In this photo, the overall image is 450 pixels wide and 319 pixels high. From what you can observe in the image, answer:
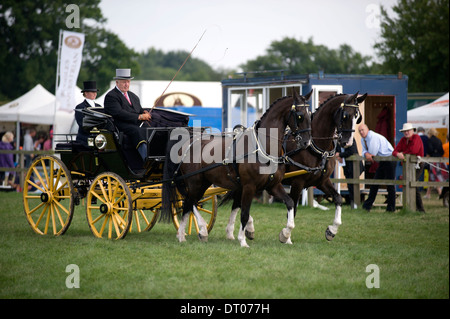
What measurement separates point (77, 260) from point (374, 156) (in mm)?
7835

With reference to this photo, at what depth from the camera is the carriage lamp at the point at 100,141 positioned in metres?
9.30

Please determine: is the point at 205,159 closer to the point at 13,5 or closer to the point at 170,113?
the point at 170,113

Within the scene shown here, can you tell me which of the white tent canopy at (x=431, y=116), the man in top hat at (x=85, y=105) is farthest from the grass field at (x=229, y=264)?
the white tent canopy at (x=431, y=116)

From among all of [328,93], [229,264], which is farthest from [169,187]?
[328,93]

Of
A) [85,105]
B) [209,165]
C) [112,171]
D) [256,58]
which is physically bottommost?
[112,171]

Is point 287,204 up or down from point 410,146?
down

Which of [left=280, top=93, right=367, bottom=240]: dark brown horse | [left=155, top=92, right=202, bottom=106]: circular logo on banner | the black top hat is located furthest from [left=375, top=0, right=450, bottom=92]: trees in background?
the black top hat

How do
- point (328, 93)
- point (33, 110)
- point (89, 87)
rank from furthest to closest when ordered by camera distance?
point (33, 110), point (328, 93), point (89, 87)

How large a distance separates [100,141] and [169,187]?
1194mm

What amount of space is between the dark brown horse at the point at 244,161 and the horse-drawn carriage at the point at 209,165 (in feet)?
0.04

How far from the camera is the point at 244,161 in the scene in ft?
28.2

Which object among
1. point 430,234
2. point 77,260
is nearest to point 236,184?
point 77,260

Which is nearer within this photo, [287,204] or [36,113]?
[287,204]

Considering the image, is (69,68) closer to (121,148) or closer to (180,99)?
(180,99)
